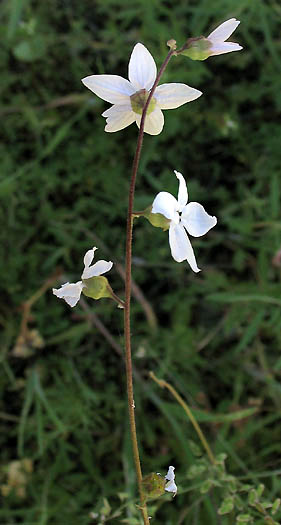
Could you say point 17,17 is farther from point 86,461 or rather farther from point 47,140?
point 86,461

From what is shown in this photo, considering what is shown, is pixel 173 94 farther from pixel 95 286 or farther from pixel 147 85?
pixel 95 286

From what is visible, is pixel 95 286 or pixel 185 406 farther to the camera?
pixel 185 406

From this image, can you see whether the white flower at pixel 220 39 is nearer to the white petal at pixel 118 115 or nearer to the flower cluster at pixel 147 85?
the flower cluster at pixel 147 85

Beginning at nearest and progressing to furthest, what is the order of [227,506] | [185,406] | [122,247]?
1. [227,506]
2. [185,406]
3. [122,247]

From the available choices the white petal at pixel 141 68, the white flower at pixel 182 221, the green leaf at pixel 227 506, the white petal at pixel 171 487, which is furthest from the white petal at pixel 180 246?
the green leaf at pixel 227 506

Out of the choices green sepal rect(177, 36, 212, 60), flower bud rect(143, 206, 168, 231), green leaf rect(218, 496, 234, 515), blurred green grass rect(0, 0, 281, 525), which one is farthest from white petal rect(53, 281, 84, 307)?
blurred green grass rect(0, 0, 281, 525)

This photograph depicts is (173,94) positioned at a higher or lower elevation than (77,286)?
higher

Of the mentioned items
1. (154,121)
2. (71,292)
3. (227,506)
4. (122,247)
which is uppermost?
(122,247)

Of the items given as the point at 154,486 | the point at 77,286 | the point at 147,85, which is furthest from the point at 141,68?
the point at 154,486

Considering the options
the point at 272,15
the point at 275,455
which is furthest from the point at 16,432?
the point at 272,15
